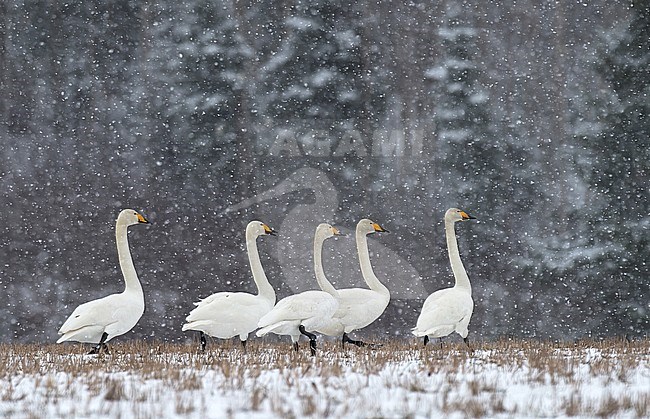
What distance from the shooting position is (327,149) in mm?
28203

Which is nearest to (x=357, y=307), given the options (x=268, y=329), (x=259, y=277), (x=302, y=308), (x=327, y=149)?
(x=259, y=277)

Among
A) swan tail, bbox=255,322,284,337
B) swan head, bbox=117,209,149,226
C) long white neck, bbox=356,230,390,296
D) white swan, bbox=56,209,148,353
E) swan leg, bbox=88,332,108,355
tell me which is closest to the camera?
swan tail, bbox=255,322,284,337

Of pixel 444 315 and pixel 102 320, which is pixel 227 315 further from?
pixel 444 315

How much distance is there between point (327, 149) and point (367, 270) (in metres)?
15.7

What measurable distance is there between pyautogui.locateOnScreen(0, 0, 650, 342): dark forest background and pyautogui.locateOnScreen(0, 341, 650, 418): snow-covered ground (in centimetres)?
1895

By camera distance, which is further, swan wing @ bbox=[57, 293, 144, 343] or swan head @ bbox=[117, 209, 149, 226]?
swan head @ bbox=[117, 209, 149, 226]

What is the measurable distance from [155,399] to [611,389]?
9.28 ft

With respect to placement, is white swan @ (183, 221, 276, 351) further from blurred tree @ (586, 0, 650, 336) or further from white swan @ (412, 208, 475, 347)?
blurred tree @ (586, 0, 650, 336)

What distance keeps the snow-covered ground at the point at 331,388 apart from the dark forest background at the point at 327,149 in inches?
746

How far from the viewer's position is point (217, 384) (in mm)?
6512

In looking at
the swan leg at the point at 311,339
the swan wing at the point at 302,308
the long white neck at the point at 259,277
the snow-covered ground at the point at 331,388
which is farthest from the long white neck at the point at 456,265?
the snow-covered ground at the point at 331,388

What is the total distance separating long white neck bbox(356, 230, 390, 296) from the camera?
40.0 ft

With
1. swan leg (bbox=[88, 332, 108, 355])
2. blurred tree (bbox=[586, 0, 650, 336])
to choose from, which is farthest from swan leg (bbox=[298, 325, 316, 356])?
blurred tree (bbox=[586, 0, 650, 336])

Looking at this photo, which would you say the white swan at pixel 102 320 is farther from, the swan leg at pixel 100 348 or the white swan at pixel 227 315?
the white swan at pixel 227 315
